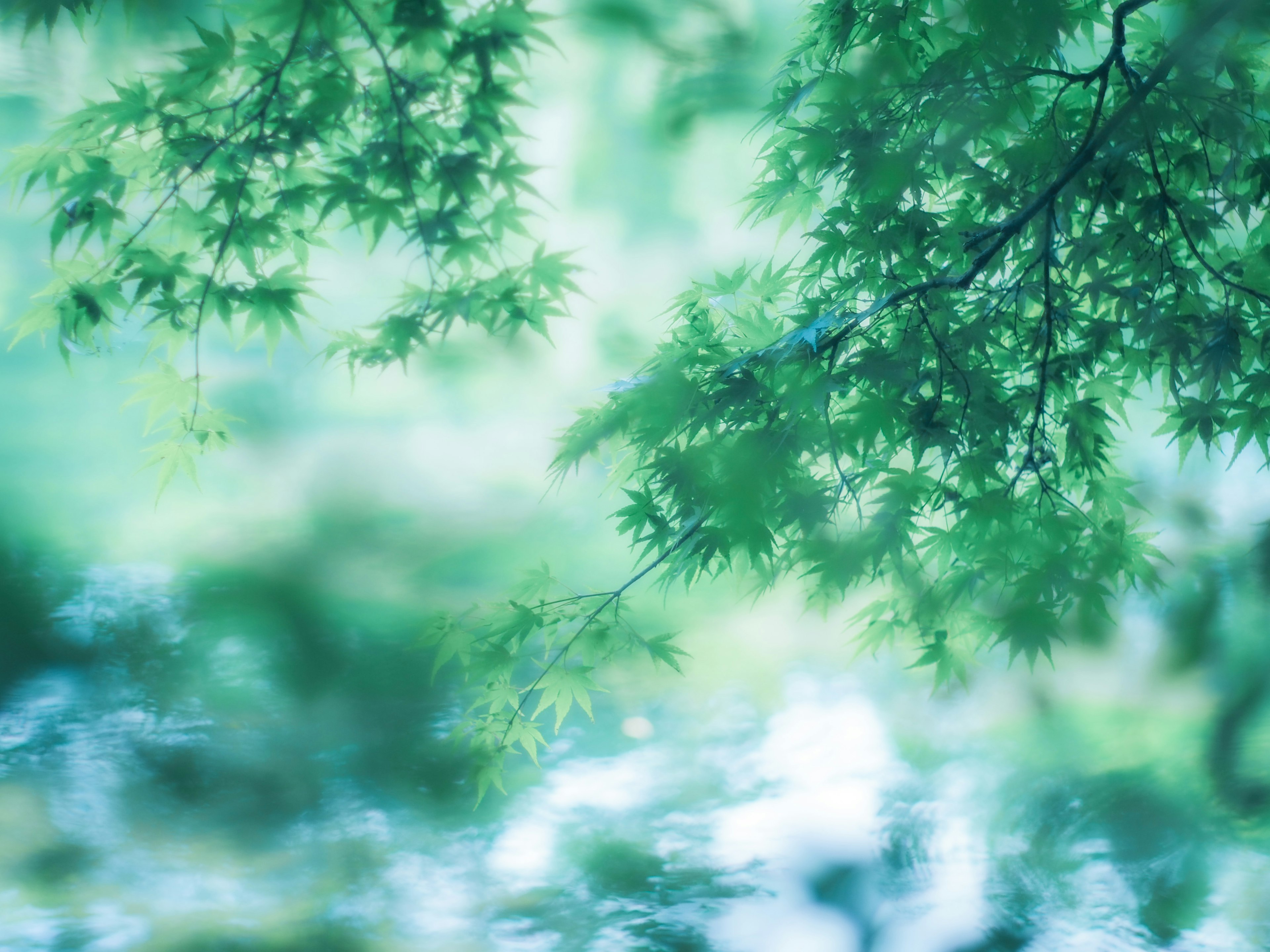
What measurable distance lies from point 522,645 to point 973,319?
150cm

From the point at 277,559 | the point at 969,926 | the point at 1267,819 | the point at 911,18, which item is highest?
the point at 277,559

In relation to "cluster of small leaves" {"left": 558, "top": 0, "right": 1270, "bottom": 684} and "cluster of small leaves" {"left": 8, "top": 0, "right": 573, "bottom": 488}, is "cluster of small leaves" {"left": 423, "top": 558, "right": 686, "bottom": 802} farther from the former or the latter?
"cluster of small leaves" {"left": 8, "top": 0, "right": 573, "bottom": 488}

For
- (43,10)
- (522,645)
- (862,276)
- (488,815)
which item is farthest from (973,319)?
(488,815)

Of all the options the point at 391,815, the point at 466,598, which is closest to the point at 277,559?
the point at 466,598

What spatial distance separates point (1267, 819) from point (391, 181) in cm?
469

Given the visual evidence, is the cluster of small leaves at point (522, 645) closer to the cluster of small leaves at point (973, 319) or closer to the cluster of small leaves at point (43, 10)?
the cluster of small leaves at point (973, 319)

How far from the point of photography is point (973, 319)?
2.19 metres

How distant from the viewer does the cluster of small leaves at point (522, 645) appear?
2102 millimetres

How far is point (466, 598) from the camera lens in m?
4.73

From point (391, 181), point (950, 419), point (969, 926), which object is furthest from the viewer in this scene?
point (969, 926)

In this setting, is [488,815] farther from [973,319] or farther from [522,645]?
[973,319]

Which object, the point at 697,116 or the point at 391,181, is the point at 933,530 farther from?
the point at 697,116

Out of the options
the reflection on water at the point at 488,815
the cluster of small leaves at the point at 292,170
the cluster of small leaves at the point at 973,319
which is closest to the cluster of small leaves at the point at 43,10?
the cluster of small leaves at the point at 292,170

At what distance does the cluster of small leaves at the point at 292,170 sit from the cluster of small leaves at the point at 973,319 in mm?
601
